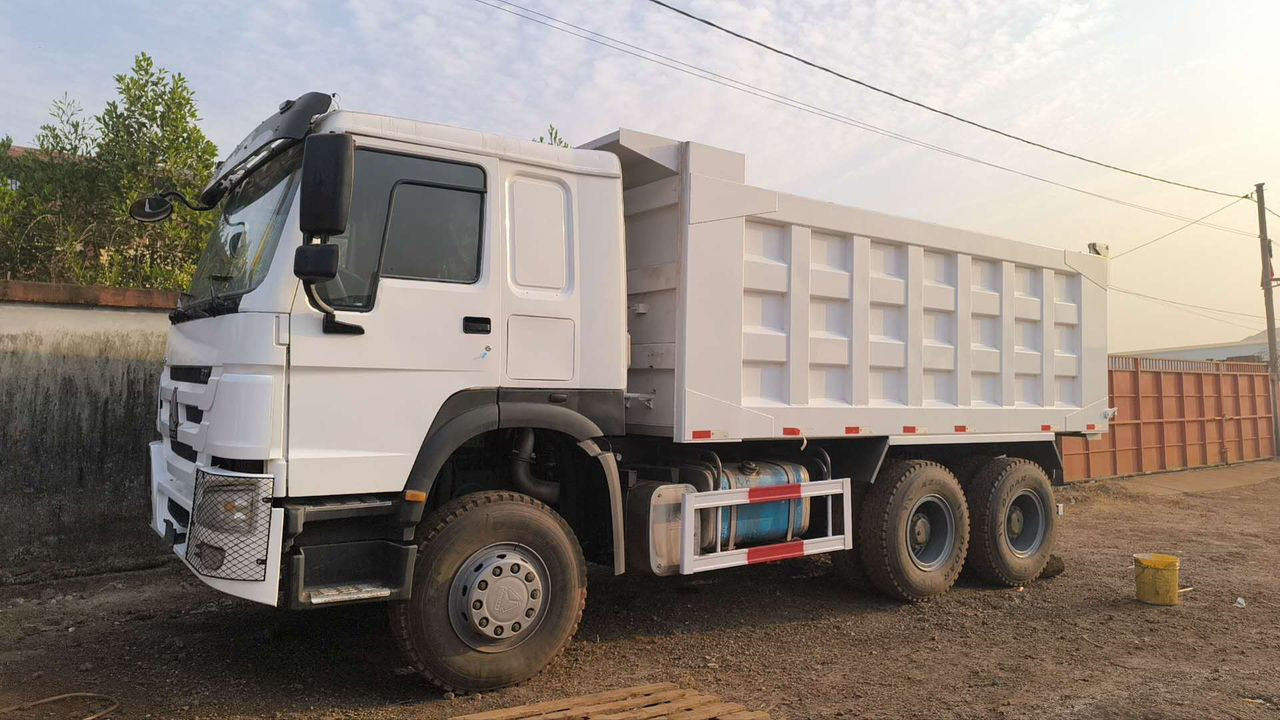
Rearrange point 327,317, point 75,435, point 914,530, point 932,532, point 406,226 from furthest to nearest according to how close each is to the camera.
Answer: point 75,435
point 932,532
point 914,530
point 406,226
point 327,317

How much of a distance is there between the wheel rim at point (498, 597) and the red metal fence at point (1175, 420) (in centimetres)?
1115

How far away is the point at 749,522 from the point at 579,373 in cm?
168

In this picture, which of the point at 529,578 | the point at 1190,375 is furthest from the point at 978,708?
the point at 1190,375

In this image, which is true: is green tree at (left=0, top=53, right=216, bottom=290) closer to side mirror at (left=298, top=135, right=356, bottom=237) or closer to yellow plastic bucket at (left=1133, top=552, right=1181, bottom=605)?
side mirror at (left=298, top=135, right=356, bottom=237)

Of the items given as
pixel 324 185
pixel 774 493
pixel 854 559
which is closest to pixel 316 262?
pixel 324 185

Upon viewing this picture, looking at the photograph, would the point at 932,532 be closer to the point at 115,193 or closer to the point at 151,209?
the point at 151,209

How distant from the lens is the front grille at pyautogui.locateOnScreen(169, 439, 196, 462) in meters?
4.23

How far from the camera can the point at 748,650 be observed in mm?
5273

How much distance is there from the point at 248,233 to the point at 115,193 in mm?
5953

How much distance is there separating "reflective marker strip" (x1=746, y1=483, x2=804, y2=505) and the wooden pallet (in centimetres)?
145

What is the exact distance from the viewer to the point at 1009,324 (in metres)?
7.05

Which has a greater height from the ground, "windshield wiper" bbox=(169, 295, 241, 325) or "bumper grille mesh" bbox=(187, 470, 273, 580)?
"windshield wiper" bbox=(169, 295, 241, 325)

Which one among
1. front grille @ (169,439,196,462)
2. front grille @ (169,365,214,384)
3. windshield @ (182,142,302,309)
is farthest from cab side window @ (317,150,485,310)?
front grille @ (169,439,196,462)

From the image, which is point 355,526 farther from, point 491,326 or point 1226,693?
point 1226,693
